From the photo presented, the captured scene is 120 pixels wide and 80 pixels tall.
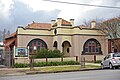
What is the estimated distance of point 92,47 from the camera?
4641 centimetres

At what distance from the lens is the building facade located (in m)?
44.0

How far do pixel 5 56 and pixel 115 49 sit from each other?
26.5 metres


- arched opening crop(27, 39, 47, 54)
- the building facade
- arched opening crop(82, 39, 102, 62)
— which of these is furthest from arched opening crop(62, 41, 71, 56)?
arched opening crop(27, 39, 47, 54)

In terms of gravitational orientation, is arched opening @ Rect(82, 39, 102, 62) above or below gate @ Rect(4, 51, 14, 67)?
above

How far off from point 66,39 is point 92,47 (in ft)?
15.9

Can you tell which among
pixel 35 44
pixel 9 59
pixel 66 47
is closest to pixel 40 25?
pixel 35 44

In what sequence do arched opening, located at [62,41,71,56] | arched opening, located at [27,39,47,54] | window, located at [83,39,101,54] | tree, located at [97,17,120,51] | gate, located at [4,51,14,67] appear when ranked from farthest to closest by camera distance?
tree, located at [97,17,120,51] < arched opening, located at [62,41,71,56] < window, located at [83,39,101,54] < arched opening, located at [27,39,47,54] < gate, located at [4,51,14,67]

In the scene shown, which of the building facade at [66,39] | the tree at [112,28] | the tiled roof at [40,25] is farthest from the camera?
the tree at [112,28]

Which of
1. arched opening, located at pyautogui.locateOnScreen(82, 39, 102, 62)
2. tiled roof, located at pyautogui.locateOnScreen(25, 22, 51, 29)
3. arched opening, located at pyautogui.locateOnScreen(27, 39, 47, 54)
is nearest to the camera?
arched opening, located at pyautogui.locateOnScreen(27, 39, 47, 54)

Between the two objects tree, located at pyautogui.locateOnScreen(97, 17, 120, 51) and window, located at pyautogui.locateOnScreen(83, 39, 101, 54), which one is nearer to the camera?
window, located at pyautogui.locateOnScreen(83, 39, 101, 54)

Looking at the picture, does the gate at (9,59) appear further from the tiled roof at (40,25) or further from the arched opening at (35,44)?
the tiled roof at (40,25)

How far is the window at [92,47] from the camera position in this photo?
45656mm

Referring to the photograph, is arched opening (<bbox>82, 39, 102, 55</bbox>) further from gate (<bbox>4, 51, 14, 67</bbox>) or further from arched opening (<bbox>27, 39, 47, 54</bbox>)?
gate (<bbox>4, 51, 14, 67</bbox>)

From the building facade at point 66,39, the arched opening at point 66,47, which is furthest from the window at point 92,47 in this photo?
the arched opening at point 66,47
